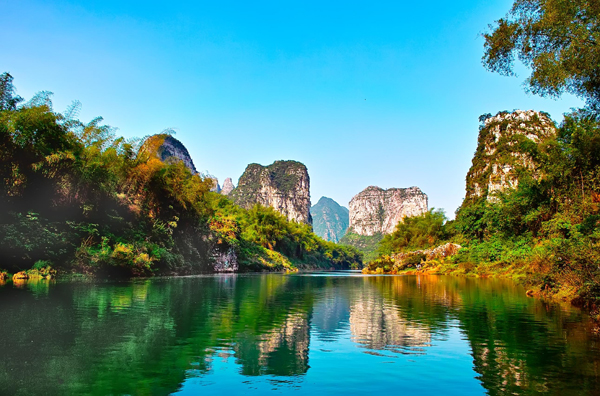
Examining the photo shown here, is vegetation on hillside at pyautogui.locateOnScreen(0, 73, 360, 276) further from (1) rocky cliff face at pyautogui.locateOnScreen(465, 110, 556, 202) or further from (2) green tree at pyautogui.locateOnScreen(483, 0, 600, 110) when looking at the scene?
(1) rocky cliff face at pyautogui.locateOnScreen(465, 110, 556, 202)

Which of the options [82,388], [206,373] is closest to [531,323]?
[206,373]

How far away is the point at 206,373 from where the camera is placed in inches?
224

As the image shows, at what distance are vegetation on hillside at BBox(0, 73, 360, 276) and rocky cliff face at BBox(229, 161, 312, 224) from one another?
5181 inches

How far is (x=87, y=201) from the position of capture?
2628cm

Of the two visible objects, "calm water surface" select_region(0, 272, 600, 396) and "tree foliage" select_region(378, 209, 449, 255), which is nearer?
"calm water surface" select_region(0, 272, 600, 396)

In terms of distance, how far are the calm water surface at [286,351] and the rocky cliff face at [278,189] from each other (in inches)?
6419

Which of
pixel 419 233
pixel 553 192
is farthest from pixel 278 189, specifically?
pixel 553 192

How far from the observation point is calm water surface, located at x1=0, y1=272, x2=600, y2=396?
521 cm

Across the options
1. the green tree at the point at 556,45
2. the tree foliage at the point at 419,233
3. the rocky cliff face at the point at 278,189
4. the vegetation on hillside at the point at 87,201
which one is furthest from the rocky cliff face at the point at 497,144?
the rocky cliff face at the point at 278,189

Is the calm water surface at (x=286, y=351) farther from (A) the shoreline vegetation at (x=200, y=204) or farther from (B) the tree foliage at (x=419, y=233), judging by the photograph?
(B) the tree foliage at (x=419, y=233)

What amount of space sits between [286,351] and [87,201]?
23576 millimetres

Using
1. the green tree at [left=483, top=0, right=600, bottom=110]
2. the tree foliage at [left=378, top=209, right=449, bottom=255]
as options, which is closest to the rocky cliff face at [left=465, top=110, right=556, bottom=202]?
the tree foliage at [left=378, top=209, right=449, bottom=255]

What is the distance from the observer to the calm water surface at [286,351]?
5207 millimetres

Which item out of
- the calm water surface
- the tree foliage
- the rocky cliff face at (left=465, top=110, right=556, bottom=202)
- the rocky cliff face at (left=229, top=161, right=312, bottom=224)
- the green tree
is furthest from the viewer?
the rocky cliff face at (left=229, top=161, right=312, bottom=224)
